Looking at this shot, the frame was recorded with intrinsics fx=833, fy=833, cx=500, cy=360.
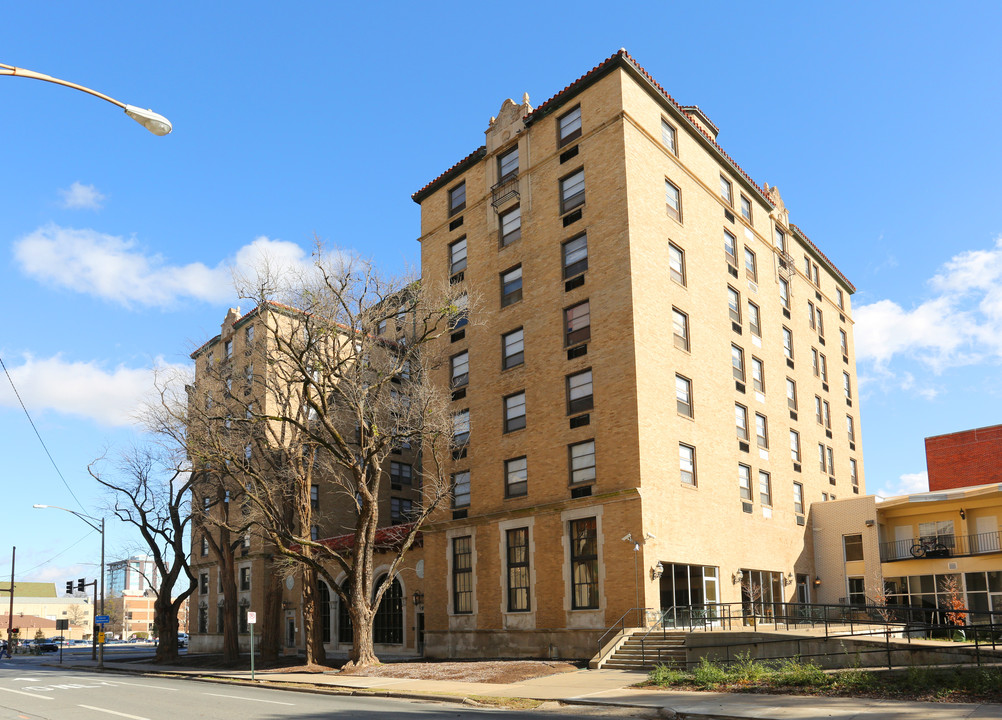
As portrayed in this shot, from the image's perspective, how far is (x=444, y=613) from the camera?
120 ft

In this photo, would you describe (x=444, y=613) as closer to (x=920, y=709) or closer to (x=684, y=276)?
(x=684, y=276)

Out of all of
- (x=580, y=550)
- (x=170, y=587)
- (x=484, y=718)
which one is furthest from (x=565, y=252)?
(x=170, y=587)

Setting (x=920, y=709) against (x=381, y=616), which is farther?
(x=381, y=616)

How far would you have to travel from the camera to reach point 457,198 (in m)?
41.1

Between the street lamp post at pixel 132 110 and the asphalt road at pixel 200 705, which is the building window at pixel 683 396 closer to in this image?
the asphalt road at pixel 200 705

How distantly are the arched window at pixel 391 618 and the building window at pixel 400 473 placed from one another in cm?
1122

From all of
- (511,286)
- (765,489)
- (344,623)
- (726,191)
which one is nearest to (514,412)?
(511,286)

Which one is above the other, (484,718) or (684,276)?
(684,276)

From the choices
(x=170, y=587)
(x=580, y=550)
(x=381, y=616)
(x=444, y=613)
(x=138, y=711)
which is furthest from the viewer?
(x=170, y=587)

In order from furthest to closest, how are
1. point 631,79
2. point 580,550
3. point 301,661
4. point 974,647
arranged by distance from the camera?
point 301,661, point 631,79, point 580,550, point 974,647

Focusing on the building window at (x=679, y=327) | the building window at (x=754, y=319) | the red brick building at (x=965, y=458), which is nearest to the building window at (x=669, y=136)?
the building window at (x=679, y=327)

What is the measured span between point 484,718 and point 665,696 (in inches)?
220

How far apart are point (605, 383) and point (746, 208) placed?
53.8 ft

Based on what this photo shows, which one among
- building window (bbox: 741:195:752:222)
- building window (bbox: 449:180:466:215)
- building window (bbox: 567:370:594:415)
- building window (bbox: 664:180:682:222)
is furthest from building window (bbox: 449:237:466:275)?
building window (bbox: 741:195:752:222)
